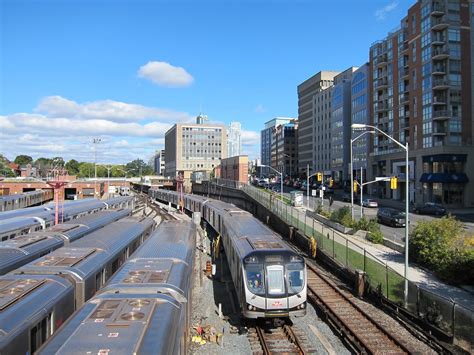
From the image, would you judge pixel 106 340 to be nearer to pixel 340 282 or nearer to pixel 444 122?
pixel 340 282

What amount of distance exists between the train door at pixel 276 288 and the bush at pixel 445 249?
1253 centimetres

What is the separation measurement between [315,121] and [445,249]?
4208 inches

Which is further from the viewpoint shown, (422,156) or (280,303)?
(422,156)

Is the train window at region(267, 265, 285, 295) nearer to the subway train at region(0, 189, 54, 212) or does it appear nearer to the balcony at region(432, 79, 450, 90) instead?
the subway train at region(0, 189, 54, 212)

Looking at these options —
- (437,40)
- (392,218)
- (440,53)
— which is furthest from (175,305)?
(437,40)

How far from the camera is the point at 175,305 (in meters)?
9.46

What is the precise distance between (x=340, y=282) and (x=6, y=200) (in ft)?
146

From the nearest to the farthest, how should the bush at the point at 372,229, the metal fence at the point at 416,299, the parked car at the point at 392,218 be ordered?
the metal fence at the point at 416,299
the bush at the point at 372,229
the parked car at the point at 392,218

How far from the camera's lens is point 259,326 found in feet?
51.5

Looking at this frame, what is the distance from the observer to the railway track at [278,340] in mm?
13500

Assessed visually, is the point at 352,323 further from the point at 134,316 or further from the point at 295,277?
the point at 134,316

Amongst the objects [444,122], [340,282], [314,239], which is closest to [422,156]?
[444,122]

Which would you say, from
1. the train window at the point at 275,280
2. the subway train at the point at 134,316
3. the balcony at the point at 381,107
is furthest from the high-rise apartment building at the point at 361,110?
the subway train at the point at 134,316

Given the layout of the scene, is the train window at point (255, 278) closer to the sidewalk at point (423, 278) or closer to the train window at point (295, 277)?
the train window at point (295, 277)
